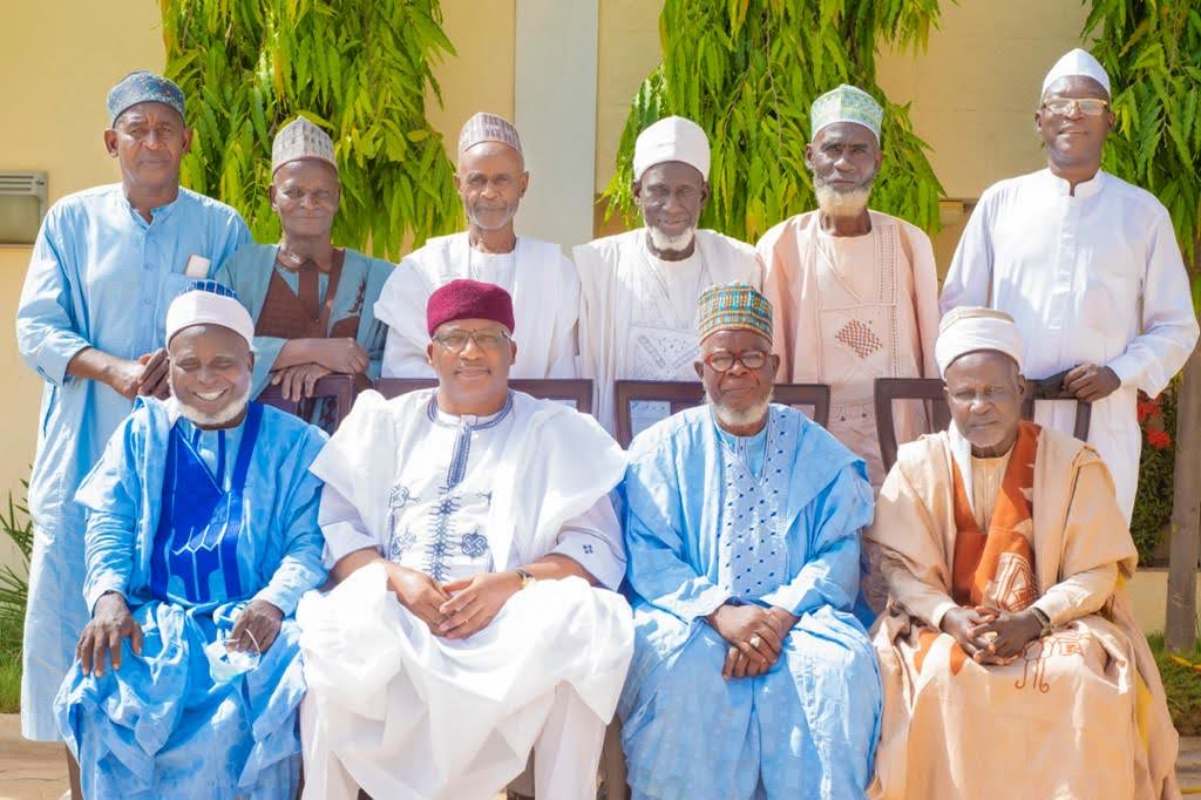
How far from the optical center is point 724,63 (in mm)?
6730

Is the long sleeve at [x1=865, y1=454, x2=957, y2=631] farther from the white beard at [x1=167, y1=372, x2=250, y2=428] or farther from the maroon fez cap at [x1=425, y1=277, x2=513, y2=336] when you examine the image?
the white beard at [x1=167, y1=372, x2=250, y2=428]

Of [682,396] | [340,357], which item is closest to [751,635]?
[682,396]

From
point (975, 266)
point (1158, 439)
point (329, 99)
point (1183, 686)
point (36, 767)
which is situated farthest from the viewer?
point (1158, 439)

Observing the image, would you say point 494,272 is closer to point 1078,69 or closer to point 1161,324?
point 1078,69

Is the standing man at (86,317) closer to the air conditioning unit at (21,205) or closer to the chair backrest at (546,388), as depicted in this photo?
the chair backrest at (546,388)

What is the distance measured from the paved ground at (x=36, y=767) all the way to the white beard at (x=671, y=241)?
274 centimetres

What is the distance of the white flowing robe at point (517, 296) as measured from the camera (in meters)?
5.07

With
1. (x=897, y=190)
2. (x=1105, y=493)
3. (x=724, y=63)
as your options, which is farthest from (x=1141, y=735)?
(x=724, y=63)

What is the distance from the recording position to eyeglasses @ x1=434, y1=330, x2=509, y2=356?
440 centimetres

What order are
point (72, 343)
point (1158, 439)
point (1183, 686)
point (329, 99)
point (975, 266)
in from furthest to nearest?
point (1158, 439) → point (329, 99) → point (1183, 686) → point (975, 266) → point (72, 343)

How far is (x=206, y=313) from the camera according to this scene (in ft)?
14.4

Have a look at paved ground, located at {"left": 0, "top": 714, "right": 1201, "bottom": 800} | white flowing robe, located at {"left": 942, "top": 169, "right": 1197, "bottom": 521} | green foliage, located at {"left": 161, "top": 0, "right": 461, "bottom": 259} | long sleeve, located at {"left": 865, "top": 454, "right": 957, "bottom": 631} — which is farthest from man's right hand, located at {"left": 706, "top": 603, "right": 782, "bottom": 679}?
green foliage, located at {"left": 161, "top": 0, "right": 461, "bottom": 259}

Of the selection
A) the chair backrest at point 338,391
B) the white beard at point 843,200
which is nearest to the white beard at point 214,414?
the chair backrest at point 338,391

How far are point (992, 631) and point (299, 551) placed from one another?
1957 mm
